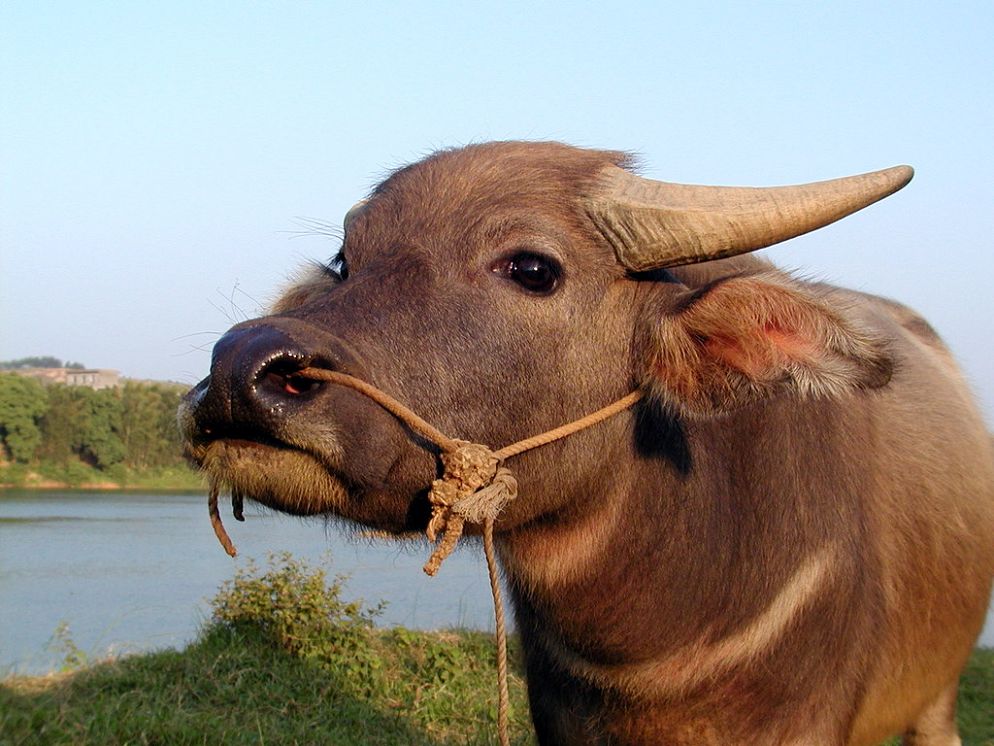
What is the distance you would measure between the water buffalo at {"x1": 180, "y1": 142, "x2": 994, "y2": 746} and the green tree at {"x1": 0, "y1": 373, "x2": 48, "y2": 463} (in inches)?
502

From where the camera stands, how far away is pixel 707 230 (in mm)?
2244

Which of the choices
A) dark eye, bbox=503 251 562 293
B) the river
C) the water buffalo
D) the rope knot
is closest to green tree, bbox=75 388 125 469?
the river

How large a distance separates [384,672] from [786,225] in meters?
→ 4.22

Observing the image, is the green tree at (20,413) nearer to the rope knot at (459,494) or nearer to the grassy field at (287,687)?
the grassy field at (287,687)

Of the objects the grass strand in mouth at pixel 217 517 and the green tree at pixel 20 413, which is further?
the green tree at pixel 20 413

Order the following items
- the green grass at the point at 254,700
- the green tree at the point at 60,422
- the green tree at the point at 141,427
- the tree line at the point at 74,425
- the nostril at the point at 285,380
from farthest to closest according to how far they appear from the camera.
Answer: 1. the green tree at the point at 60,422
2. the tree line at the point at 74,425
3. the green tree at the point at 141,427
4. the green grass at the point at 254,700
5. the nostril at the point at 285,380

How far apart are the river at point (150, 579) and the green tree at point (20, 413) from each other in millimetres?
1282

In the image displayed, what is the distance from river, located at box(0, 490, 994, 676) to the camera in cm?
574

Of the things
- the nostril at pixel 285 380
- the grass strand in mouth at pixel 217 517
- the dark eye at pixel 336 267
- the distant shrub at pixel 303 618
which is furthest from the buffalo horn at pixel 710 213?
the distant shrub at pixel 303 618

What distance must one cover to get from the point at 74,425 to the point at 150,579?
628cm

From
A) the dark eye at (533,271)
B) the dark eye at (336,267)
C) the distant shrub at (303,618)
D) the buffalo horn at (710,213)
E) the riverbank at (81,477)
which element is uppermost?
the buffalo horn at (710,213)

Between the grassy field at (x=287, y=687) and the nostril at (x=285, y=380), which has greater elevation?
the nostril at (x=285, y=380)

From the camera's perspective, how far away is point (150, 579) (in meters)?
10.5

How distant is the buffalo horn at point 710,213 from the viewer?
2131 millimetres
